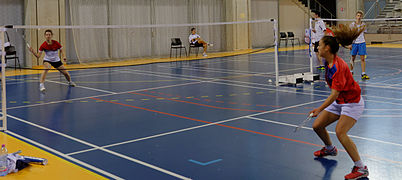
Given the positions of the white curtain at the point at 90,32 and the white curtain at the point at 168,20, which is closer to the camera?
the white curtain at the point at 90,32

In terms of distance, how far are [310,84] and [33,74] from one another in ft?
32.7

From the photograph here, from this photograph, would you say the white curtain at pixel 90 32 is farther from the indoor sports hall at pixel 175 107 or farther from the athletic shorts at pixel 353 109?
the athletic shorts at pixel 353 109

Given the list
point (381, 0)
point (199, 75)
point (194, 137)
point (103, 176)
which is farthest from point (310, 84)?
point (381, 0)

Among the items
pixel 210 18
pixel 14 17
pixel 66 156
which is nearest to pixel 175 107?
pixel 66 156

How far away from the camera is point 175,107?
33.6 ft

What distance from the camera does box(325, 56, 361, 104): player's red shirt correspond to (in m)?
5.46

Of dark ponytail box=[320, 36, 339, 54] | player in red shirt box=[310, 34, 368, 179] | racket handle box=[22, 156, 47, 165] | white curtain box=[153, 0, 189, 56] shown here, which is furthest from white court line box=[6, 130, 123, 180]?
white curtain box=[153, 0, 189, 56]

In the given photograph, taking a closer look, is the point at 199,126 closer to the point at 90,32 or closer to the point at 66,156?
the point at 66,156

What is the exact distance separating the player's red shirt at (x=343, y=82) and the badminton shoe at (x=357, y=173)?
75 cm

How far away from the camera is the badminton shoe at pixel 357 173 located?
5.33m

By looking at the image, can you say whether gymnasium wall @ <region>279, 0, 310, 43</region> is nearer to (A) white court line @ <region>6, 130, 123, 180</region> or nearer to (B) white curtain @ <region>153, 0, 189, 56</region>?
(B) white curtain @ <region>153, 0, 189, 56</region>

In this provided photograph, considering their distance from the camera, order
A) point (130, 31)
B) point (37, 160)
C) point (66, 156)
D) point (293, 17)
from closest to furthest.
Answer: point (37, 160) < point (66, 156) < point (130, 31) < point (293, 17)

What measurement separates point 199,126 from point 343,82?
11.1 feet

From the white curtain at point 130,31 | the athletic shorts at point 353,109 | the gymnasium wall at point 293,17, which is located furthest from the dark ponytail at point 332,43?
the gymnasium wall at point 293,17
